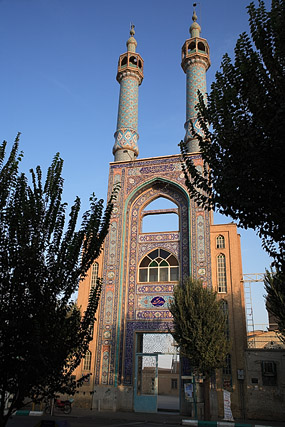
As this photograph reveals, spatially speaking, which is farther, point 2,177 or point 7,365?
point 2,177

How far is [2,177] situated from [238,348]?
43.3 feet

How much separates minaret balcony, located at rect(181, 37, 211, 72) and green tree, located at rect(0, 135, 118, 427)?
1912 cm

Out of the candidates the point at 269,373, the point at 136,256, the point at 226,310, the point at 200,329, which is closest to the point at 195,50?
the point at 136,256

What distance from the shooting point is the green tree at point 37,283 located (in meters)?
6.85

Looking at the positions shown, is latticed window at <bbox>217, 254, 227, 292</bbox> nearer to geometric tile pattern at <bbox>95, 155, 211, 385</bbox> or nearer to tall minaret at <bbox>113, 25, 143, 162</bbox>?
geometric tile pattern at <bbox>95, 155, 211, 385</bbox>

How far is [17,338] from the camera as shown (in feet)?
22.7

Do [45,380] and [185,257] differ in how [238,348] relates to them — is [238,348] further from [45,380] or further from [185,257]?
[45,380]

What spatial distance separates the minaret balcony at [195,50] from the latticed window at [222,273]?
13021 millimetres

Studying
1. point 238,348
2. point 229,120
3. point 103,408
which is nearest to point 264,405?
point 238,348

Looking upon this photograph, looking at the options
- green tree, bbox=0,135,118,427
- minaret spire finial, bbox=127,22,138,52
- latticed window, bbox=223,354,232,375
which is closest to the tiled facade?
latticed window, bbox=223,354,232,375

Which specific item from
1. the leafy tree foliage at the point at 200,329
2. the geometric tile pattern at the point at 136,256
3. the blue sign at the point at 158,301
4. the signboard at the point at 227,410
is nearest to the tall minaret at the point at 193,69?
the geometric tile pattern at the point at 136,256

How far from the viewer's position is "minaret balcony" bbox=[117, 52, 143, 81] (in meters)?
25.3

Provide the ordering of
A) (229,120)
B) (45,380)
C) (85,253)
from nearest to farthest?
1. (229,120)
2. (45,380)
3. (85,253)

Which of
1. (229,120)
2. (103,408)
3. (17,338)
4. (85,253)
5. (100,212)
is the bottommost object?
(103,408)
